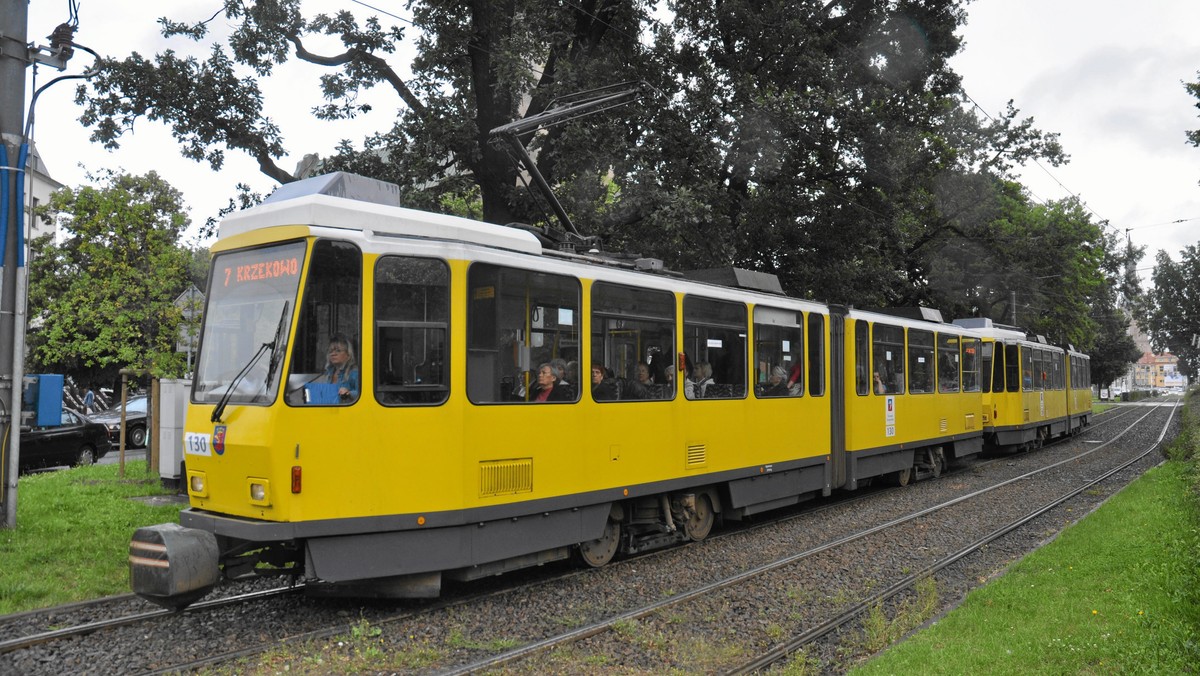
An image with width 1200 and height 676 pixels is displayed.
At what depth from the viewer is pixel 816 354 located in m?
11.9

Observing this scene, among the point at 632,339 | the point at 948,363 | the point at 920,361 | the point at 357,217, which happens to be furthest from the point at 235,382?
the point at 948,363

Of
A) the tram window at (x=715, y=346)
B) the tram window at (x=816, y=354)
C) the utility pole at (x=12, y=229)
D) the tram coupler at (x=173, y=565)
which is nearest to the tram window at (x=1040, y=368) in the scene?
the tram window at (x=816, y=354)

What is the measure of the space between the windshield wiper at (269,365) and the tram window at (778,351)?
231 inches

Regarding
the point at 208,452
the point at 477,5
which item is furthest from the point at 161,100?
the point at 208,452

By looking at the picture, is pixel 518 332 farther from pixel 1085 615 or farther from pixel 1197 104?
pixel 1197 104

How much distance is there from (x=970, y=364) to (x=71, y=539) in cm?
1576

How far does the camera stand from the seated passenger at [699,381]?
Result: 9156 mm

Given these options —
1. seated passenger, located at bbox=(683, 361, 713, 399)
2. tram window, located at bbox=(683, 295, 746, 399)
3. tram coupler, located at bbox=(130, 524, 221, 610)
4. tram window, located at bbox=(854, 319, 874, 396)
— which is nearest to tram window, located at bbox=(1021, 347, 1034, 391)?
tram window, located at bbox=(854, 319, 874, 396)

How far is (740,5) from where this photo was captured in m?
16.2

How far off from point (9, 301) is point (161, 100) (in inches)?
234

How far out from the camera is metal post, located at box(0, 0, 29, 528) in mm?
9445

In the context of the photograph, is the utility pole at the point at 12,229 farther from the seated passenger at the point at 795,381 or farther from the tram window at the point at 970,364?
the tram window at the point at 970,364

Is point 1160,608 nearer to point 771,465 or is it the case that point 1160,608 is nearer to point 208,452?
point 771,465

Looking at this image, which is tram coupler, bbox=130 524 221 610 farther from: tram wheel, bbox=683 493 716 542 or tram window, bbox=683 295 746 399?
tram wheel, bbox=683 493 716 542
